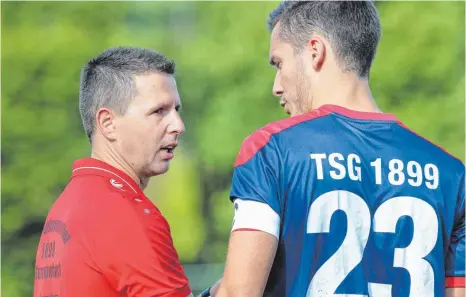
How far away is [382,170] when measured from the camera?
3496 millimetres

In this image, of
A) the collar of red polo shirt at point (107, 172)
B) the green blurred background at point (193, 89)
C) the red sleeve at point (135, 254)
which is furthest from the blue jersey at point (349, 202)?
the green blurred background at point (193, 89)

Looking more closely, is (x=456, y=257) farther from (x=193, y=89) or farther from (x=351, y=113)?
(x=193, y=89)

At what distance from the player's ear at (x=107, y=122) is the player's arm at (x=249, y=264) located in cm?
87

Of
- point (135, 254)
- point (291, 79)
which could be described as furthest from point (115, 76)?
point (135, 254)

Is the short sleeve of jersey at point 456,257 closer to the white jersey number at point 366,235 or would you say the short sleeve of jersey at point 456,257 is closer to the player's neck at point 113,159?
the white jersey number at point 366,235

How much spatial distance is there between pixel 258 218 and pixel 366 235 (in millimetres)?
437

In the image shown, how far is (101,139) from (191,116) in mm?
12507

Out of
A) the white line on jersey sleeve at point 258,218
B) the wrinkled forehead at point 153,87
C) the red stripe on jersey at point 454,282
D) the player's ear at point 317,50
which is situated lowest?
the red stripe on jersey at point 454,282

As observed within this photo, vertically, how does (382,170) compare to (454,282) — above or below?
above

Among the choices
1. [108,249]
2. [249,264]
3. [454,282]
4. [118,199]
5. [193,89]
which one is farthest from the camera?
[193,89]

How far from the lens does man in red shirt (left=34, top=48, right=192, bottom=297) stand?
3.40 meters

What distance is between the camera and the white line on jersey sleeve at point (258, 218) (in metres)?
3.31

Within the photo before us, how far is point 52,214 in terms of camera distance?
3.68 metres

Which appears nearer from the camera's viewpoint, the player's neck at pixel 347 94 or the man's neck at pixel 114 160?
the player's neck at pixel 347 94
